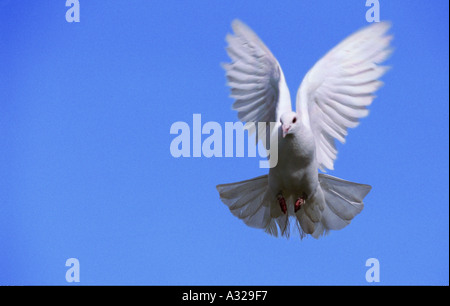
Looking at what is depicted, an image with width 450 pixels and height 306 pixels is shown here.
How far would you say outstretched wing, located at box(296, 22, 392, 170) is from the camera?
1066cm

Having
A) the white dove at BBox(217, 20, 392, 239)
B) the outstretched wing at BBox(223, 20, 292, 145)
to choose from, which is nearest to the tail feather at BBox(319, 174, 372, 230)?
the white dove at BBox(217, 20, 392, 239)

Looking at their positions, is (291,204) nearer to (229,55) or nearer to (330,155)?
(330,155)

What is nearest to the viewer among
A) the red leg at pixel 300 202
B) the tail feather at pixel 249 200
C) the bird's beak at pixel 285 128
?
the bird's beak at pixel 285 128

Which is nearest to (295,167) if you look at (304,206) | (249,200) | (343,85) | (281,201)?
(281,201)

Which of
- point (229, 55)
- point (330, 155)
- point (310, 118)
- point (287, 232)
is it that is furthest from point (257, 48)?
point (287, 232)

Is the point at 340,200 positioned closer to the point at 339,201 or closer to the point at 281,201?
the point at 339,201

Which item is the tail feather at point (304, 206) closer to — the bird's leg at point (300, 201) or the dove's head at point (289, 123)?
the bird's leg at point (300, 201)

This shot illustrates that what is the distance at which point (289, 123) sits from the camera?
929 cm

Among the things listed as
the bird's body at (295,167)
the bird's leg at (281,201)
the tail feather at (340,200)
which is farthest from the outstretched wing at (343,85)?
the bird's leg at (281,201)

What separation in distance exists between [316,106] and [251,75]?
1168 millimetres

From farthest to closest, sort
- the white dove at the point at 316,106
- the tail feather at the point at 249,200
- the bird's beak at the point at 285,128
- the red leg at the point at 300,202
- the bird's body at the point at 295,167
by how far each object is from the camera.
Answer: the tail feather at the point at 249,200 → the white dove at the point at 316,106 → the red leg at the point at 300,202 → the bird's body at the point at 295,167 → the bird's beak at the point at 285,128

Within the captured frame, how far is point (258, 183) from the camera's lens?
10781mm

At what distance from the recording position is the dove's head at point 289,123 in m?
9.28

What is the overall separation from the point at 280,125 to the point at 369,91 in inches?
75.9
